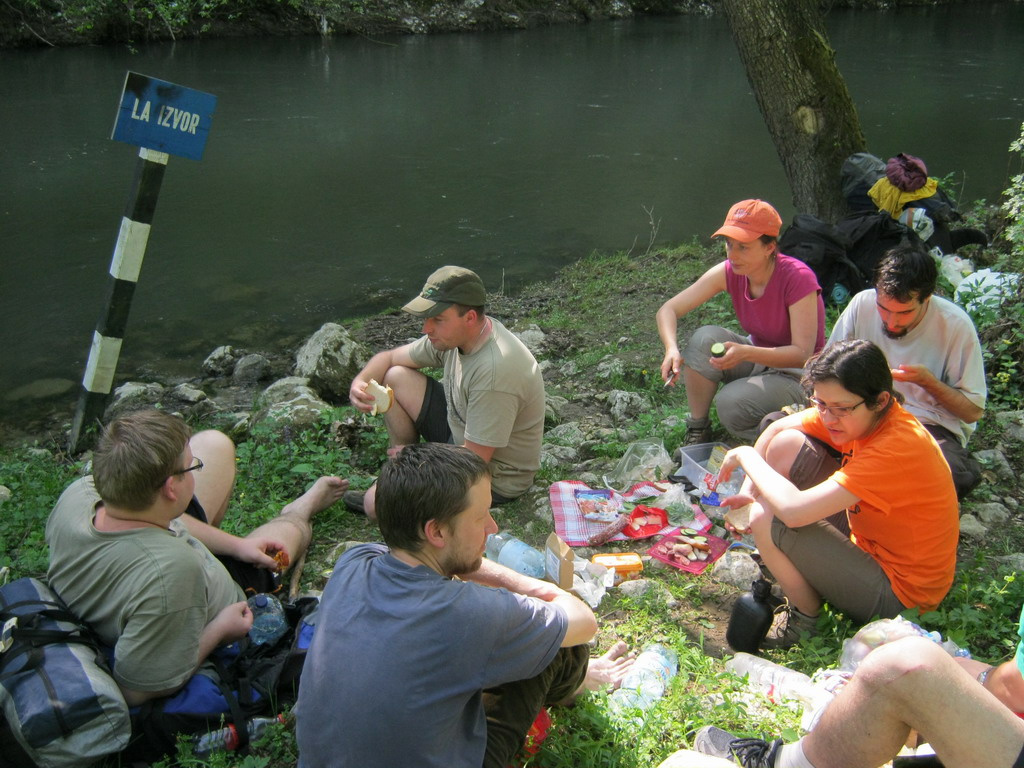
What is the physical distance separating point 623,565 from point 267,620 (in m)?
1.40

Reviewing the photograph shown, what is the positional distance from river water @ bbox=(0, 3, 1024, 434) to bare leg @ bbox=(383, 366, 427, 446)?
369 centimetres

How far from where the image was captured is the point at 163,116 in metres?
4.26

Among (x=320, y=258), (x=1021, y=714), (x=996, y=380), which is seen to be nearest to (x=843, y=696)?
(x=1021, y=714)

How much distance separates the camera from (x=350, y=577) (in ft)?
6.94

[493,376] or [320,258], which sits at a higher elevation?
[493,376]

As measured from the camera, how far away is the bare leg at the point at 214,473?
3393mm

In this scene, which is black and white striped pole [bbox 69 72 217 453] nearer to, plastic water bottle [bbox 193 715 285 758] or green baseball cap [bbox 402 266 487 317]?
green baseball cap [bbox 402 266 487 317]

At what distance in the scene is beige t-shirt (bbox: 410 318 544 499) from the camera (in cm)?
360

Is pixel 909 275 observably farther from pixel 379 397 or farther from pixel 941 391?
pixel 379 397

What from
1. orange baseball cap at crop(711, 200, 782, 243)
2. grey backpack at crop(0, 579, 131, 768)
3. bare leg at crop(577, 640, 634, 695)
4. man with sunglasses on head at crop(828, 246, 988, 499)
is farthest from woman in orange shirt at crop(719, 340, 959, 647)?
grey backpack at crop(0, 579, 131, 768)

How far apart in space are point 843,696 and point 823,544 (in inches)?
32.5

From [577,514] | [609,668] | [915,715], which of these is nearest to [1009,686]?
[915,715]

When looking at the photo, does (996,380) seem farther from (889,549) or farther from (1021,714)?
(1021,714)

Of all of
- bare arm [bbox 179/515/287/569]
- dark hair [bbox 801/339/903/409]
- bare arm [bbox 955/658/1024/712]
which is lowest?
bare arm [bbox 179/515/287/569]
